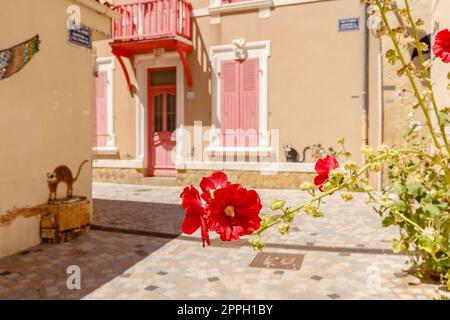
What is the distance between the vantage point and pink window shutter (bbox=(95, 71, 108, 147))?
12727 millimetres

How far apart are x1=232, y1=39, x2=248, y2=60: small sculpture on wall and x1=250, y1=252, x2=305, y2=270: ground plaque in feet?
23.8

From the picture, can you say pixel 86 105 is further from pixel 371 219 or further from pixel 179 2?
pixel 179 2

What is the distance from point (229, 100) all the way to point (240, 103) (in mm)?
359

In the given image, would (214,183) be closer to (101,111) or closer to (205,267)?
(205,267)

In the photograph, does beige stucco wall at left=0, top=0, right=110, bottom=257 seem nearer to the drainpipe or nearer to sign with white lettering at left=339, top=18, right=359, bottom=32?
sign with white lettering at left=339, top=18, right=359, bottom=32

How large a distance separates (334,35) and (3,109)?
8.16m

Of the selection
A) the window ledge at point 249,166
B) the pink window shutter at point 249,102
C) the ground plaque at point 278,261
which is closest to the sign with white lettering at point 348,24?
the pink window shutter at point 249,102

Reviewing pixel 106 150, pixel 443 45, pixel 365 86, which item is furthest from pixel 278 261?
pixel 106 150

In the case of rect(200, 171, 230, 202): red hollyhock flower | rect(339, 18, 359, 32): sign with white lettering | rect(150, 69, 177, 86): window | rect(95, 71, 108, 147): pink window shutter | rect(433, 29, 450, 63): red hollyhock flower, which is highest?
rect(339, 18, 359, 32): sign with white lettering

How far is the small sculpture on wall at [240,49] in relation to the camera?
35.8ft

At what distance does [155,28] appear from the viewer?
11.4m

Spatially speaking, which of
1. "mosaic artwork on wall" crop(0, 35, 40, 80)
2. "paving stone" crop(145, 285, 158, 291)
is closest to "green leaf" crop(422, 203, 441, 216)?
"paving stone" crop(145, 285, 158, 291)

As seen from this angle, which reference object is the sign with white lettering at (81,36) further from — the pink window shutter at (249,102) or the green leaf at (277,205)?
the green leaf at (277,205)

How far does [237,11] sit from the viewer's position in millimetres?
11031
